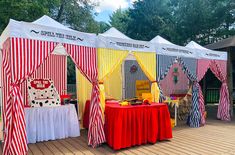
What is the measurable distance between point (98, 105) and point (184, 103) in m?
4.56

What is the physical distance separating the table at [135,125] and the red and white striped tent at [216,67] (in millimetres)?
2406

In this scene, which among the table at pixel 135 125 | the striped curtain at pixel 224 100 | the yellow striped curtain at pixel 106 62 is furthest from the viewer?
the striped curtain at pixel 224 100

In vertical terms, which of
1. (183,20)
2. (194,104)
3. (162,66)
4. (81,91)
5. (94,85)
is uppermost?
(183,20)

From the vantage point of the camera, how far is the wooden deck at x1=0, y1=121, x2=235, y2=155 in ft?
15.8

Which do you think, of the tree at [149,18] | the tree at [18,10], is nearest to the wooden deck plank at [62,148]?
the tree at [18,10]

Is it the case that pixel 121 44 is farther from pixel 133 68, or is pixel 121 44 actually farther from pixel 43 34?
pixel 133 68

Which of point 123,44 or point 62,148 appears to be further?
point 123,44

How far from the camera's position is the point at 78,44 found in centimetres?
500

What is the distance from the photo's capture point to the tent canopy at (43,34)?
416cm

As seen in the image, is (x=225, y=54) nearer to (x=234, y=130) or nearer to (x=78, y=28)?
(x=234, y=130)

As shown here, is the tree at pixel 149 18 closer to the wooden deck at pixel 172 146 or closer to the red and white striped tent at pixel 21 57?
the wooden deck at pixel 172 146

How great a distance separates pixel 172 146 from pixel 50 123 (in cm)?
285

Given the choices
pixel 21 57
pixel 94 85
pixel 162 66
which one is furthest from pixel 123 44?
pixel 21 57

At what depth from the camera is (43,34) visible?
4496 millimetres
